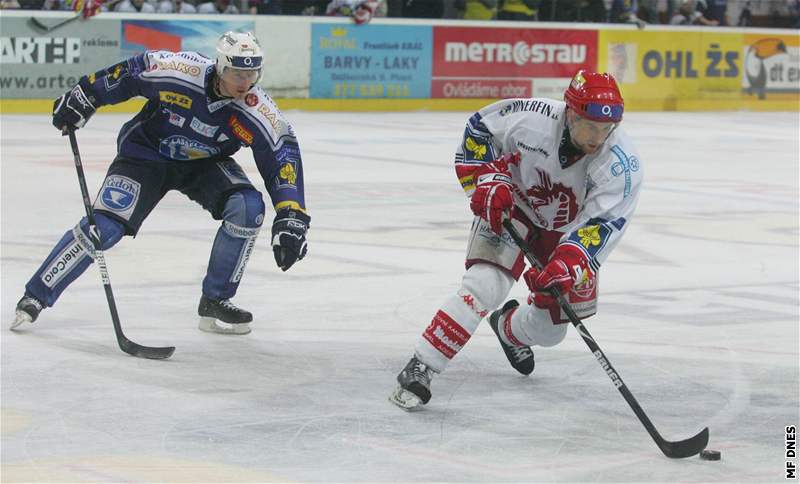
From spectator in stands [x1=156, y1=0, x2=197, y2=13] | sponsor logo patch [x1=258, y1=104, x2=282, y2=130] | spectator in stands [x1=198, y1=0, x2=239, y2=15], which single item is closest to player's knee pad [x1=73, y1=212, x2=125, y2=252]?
sponsor logo patch [x1=258, y1=104, x2=282, y2=130]

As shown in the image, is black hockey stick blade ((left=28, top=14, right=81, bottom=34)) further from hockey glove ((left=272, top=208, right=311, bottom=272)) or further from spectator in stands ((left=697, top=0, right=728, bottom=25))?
hockey glove ((left=272, top=208, right=311, bottom=272))

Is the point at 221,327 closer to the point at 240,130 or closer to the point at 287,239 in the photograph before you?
the point at 287,239

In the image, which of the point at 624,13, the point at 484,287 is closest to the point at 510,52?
the point at 624,13

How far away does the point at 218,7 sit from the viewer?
674 inches

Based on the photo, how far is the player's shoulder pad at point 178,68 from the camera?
5758mm

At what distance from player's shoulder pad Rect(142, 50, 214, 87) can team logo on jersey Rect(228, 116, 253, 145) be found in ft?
→ 0.62

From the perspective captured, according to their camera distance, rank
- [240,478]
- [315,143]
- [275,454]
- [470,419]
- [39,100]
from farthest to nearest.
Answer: [39,100] < [315,143] < [470,419] < [275,454] < [240,478]

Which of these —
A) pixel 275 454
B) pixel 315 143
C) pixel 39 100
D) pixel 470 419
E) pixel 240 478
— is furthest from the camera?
pixel 39 100

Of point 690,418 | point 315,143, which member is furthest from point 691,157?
point 690,418

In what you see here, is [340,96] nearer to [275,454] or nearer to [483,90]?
[483,90]

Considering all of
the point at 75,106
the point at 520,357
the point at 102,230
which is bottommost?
the point at 520,357

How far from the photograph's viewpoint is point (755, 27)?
21828mm

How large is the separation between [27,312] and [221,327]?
81 centimetres

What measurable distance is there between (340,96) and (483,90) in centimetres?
218
